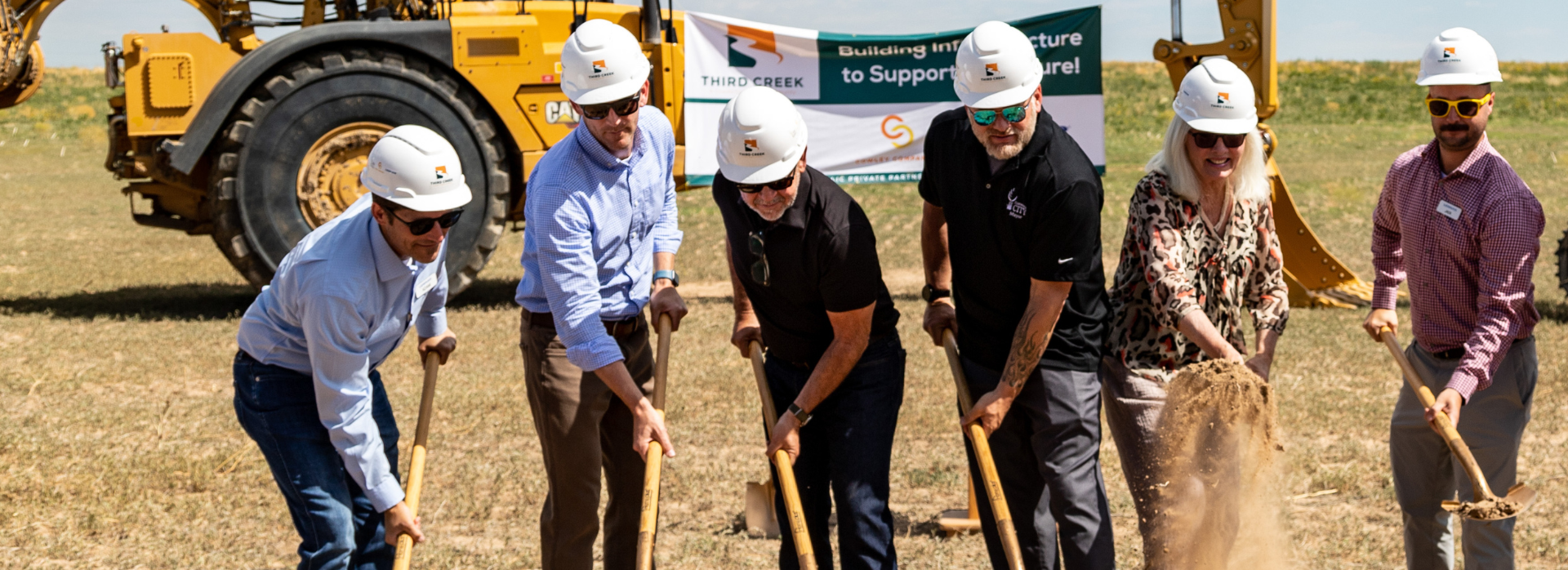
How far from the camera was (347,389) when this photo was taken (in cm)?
366

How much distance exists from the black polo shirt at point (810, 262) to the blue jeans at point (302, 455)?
4.55 feet

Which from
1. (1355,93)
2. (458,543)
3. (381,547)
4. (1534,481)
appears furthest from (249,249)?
(1355,93)

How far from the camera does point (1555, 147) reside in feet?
83.0

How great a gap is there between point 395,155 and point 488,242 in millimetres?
7219

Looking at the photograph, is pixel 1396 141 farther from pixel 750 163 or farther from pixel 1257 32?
pixel 750 163

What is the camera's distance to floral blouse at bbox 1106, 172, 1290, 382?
4.01m

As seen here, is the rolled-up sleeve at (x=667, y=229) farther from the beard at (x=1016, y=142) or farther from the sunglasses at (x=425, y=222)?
the beard at (x=1016, y=142)

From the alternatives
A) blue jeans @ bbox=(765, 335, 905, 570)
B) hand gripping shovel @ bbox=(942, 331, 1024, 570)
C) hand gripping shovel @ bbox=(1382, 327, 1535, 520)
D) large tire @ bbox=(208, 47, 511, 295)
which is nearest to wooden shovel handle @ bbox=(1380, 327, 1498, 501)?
hand gripping shovel @ bbox=(1382, 327, 1535, 520)

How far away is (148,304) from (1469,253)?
10.5 m

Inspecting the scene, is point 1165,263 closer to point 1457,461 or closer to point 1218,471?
point 1218,471

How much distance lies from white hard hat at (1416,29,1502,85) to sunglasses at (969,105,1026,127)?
1313 mm

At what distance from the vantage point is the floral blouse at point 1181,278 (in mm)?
4012

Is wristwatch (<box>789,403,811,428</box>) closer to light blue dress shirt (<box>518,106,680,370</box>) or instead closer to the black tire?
light blue dress shirt (<box>518,106,680,370</box>)

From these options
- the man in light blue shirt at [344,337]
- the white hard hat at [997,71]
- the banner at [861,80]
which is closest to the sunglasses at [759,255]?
the white hard hat at [997,71]
